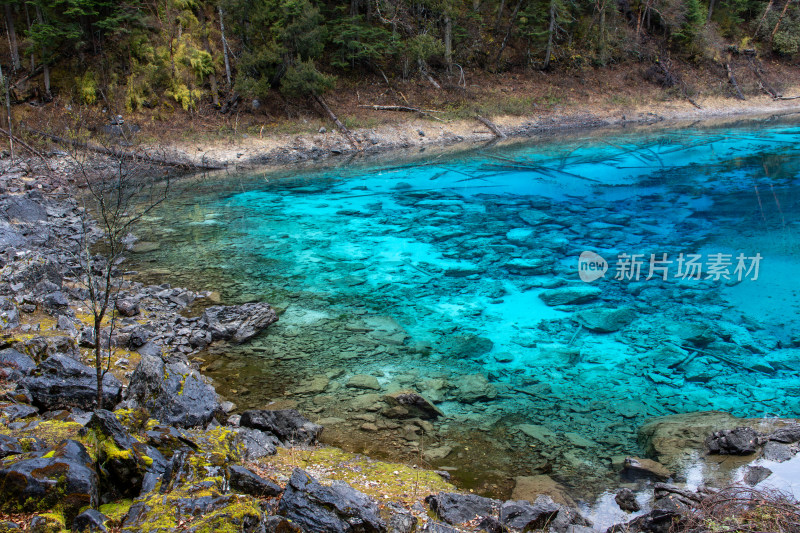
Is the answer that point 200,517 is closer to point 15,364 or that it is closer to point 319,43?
point 15,364

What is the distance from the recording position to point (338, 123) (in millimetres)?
24250

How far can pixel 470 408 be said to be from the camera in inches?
218

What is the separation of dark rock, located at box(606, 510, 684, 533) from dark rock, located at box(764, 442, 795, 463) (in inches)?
59.0

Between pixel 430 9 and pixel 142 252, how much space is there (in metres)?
25.7

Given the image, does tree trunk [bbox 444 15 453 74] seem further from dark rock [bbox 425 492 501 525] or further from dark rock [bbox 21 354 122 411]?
dark rock [bbox 425 492 501 525]

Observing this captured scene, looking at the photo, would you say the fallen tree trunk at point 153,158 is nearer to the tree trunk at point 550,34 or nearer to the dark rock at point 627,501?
the dark rock at point 627,501

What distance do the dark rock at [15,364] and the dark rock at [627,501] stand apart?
211 inches

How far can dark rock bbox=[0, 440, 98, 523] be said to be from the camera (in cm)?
280

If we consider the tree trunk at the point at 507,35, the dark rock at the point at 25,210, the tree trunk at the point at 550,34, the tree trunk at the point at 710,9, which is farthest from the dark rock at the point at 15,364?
the tree trunk at the point at 710,9

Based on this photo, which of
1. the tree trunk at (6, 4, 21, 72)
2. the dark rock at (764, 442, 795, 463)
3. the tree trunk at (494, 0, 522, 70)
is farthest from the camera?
the tree trunk at (494, 0, 522, 70)

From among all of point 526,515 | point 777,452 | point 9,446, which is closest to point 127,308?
point 9,446

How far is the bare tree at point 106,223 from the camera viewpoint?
4.68 metres

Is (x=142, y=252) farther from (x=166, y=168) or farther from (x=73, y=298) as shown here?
(x=166, y=168)

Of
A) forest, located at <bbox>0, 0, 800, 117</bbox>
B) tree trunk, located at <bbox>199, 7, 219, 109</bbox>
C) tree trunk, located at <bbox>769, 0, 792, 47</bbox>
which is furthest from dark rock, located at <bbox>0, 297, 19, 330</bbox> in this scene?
tree trunk, located at <bbox>769, 0, 792, 47</bbox>
